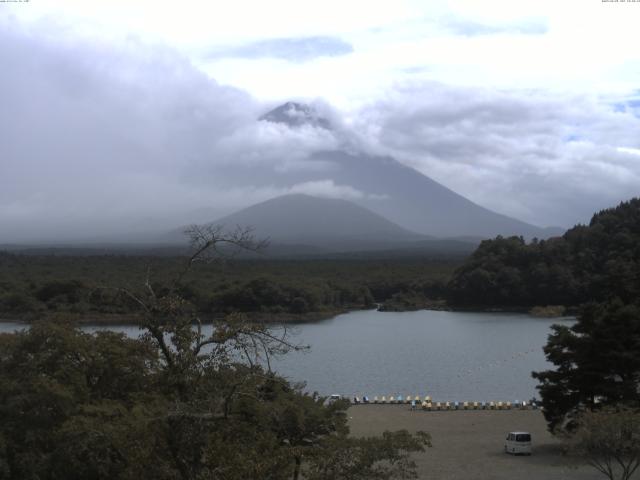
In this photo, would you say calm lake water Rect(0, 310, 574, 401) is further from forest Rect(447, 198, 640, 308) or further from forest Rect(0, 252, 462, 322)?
forest Rect(447, 198, 640, 308)

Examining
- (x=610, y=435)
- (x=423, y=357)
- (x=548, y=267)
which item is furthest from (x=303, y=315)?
(x=610, y=435)

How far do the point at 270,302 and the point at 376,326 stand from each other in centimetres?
641

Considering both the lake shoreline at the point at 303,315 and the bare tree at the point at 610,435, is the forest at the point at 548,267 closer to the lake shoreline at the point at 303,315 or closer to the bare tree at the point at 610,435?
the lake shoreline at the point at 303,315

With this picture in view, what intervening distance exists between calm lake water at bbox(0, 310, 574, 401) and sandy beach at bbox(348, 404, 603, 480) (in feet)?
9.28

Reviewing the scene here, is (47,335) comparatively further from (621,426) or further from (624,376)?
(624,376)

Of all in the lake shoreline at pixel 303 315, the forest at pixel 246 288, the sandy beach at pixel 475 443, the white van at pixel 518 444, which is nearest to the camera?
the sandy beach at pixel 475 443

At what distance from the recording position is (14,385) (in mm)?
8133

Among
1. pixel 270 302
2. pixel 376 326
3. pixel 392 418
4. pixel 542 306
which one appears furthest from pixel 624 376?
pixel 542 306

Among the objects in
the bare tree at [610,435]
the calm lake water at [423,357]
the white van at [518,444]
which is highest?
the bare tree at [610,435]

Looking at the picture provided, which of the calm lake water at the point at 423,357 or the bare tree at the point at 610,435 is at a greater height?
the bare tree at the point at 610,435

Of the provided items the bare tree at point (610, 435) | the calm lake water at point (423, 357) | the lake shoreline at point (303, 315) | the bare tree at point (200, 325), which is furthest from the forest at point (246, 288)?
the bare tree at point (200, 325)

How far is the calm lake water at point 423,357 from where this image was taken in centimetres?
2192

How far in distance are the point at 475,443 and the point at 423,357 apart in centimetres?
1355

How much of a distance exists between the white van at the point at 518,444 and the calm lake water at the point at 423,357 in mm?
6193
